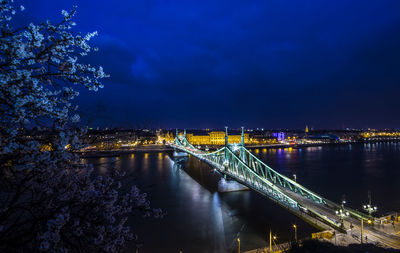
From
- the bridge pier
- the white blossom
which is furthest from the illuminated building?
the white blossom

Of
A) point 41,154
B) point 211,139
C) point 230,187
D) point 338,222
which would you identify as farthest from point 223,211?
point 211,139

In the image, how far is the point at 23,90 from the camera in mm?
2350

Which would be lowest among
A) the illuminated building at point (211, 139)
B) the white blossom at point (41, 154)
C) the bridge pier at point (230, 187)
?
the bridge pier at point (230, 187)

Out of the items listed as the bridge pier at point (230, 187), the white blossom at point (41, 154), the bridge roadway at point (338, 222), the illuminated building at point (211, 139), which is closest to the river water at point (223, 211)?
the bridge pier at point (230, 187)

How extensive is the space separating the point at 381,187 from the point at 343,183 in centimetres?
402

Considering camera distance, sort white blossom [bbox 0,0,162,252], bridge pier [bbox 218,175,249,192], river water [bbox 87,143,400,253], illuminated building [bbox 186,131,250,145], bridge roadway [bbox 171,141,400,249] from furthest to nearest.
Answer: illuminated building [bbox 186,131,250,145] < bridge pier [bbox 218,175,249,192] < river water [bbox 87,143,400,253] < bridge roadway [bbox 171,141,400,249] < white blossom [bbox 0,0,162,252]

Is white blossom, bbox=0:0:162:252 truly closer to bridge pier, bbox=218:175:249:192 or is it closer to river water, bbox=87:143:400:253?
river water, bbox=87:143:400:253

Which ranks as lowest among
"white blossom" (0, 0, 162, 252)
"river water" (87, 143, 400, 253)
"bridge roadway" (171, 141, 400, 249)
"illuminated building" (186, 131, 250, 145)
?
"river water" (87, 143, 400, 253)

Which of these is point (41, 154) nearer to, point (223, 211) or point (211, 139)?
point (223, 211)

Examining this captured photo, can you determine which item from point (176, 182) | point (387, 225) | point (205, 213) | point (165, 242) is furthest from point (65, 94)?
point (176, 182)

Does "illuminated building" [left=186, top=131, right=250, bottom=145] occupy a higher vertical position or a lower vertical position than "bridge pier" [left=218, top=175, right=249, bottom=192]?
higher

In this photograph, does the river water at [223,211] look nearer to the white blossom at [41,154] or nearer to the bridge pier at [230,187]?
the bridge pier at [230,187]

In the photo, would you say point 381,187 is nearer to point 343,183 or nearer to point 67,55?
point 343,183

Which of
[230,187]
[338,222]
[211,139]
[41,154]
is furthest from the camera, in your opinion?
[211,139]
